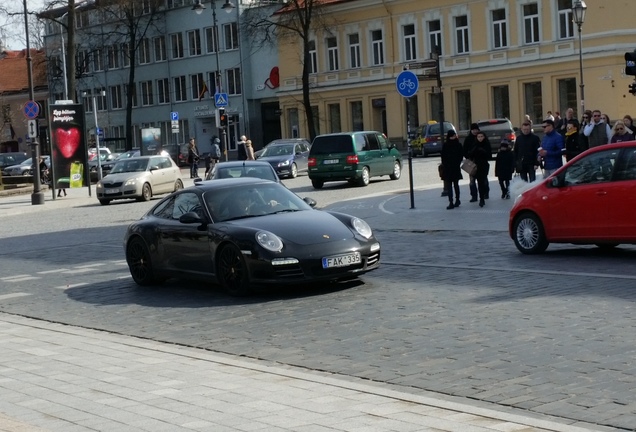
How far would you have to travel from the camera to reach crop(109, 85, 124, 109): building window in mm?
104062

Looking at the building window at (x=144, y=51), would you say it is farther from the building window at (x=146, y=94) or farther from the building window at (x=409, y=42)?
the building window at (x=409, y=42)

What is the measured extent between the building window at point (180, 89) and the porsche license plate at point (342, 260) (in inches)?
3282

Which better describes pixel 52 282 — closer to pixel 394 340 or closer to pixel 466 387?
pixel 394 340

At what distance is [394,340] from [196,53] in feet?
283

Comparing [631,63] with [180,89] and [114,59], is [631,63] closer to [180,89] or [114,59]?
[180,89]

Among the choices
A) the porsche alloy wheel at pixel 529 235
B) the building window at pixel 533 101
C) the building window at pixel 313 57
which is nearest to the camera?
the porsche alloy wheel at pixel 529 235

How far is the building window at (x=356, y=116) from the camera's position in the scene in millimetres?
77250

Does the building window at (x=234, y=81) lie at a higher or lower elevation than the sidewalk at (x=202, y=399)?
higher

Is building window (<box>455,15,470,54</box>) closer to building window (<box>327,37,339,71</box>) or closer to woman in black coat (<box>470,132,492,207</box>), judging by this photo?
building window (<box>327,37,339,71</box>)

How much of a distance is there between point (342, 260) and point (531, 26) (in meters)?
53.7

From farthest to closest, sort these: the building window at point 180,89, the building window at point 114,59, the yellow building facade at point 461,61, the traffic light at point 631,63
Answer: the building window at point 114,59, the building window at point 180,89, the yellow building facade at point 461,61, the traffic light at point 631,63

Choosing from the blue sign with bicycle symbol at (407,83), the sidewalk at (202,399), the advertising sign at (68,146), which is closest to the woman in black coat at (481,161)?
the blue sign with bicycle symbol at (407,83)

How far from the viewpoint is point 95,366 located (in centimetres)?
1012

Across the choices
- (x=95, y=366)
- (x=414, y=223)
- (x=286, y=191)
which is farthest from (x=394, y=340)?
(x=414, y=223)
